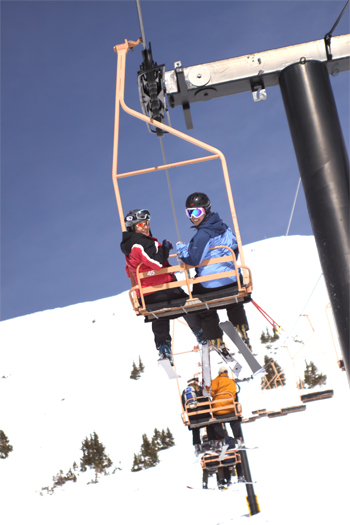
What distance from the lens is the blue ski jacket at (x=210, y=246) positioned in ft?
17.2

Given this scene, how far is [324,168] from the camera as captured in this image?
11.9 feet

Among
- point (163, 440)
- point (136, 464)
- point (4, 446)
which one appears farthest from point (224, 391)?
point (4, 446)

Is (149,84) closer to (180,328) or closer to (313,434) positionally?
(313,434)

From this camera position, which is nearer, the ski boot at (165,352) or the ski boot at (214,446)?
the ski boot at (165,352)

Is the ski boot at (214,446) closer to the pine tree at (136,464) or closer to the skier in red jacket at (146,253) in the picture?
the skier in red jacket at (146,253)

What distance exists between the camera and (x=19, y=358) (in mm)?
46500

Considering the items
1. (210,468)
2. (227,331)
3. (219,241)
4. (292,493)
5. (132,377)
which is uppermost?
(132,377)

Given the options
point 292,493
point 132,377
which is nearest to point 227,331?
point 292,493

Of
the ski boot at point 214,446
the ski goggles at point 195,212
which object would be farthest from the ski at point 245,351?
the ski boot at point 214,446

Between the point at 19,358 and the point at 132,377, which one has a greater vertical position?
the point at 19,358

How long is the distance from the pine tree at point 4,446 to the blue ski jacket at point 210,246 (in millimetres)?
26971

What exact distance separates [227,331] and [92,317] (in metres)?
50.3

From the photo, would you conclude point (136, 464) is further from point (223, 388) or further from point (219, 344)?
point (219, 344)

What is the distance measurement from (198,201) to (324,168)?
2.15 m
